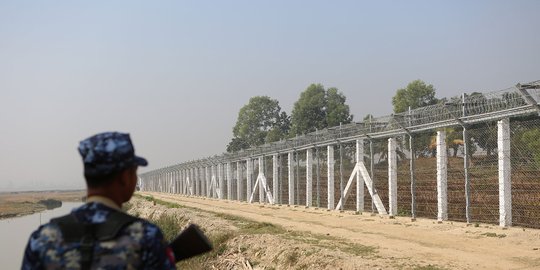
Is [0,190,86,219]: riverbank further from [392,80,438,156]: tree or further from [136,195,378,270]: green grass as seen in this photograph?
[136,195,378,270]: green grass

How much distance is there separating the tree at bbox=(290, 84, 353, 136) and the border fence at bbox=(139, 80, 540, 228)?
89.3ft

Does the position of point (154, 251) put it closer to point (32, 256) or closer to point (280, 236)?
point (32, 256)

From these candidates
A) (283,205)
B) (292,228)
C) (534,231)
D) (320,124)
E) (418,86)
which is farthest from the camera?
(320,124)

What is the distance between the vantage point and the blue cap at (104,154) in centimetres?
286

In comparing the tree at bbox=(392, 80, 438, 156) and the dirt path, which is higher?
the tree at bbox=(392, 80, 438, 156)

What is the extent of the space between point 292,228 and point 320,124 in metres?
46.0

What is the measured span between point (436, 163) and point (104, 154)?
18035 millimetres

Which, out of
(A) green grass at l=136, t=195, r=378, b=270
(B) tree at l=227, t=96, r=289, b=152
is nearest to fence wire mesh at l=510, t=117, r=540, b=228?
(A) green grass at l=136, t=195, r=378, b=270

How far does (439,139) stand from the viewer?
62.5 ft

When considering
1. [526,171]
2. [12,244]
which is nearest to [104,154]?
[526,171]

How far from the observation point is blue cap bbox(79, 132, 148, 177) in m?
2.86

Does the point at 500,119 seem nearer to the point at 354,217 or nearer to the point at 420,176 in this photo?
the point at 420,176

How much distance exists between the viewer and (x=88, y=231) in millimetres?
2752

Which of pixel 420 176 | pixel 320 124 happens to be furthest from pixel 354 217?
Result: pixel 320 124
